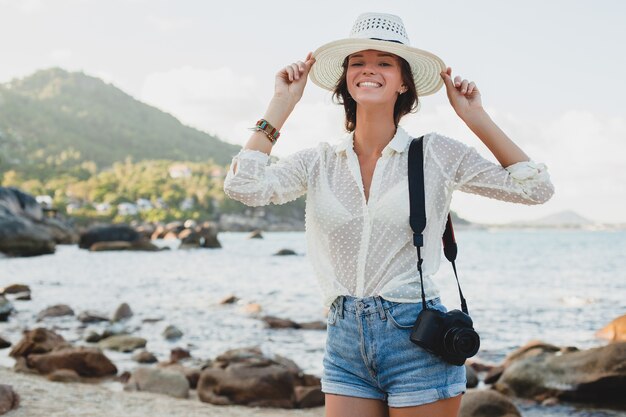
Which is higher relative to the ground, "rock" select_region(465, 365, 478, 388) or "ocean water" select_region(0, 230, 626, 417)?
"rock" select_region(465, 365, 478, 388)

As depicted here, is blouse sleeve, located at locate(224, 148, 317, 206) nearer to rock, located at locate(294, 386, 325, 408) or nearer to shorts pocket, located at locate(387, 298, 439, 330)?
shorts pocket, located at locate(387, 298, 439, 330)

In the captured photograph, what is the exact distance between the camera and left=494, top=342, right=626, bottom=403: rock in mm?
8227

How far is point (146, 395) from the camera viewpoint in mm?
7664

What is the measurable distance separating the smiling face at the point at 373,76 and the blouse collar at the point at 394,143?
0.49 feet

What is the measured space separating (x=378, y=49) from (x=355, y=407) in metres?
1.37

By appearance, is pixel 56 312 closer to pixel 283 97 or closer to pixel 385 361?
pixel 283 97

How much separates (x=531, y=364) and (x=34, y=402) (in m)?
5.98

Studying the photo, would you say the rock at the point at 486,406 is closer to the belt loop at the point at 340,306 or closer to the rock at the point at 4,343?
the belt loop at the point at 340,306

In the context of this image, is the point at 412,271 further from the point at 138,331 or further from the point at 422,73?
the point at 138,331

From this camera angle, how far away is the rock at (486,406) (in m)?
7.14

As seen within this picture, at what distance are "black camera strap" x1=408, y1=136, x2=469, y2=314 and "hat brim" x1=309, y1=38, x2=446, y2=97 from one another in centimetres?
32

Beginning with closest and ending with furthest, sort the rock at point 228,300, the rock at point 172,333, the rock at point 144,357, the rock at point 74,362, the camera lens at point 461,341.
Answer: the camera lens at point 461,341, the rock at point 74,362, the rock at point 144,357, the rock at point 172,333, the rock at point 228,300

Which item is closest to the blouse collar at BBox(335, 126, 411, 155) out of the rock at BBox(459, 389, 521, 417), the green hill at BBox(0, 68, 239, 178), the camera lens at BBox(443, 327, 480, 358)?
the camera lens at BBox(443, 327, 480, 358)

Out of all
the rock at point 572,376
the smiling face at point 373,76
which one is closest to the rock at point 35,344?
the rock at point 572,376
